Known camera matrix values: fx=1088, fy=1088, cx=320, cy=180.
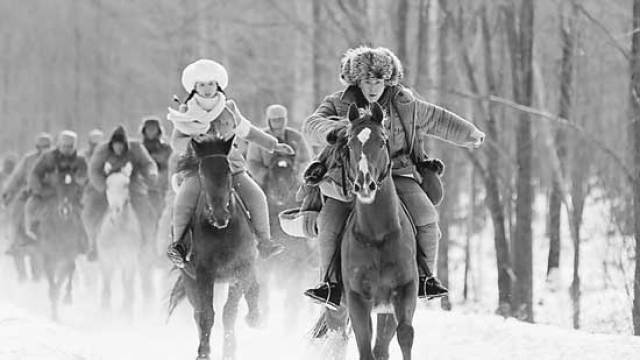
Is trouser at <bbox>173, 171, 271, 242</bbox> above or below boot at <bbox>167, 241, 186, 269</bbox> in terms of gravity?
above

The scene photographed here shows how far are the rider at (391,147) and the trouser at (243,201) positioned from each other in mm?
2397

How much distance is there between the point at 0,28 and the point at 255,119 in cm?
2374

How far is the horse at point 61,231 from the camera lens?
17.0 meters

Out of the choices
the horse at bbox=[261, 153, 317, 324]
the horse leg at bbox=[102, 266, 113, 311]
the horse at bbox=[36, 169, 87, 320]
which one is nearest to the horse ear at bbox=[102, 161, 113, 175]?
the horse at bbox=[36, 169, 87, 320]

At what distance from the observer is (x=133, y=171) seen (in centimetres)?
1675

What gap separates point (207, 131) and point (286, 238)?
16.2 ft

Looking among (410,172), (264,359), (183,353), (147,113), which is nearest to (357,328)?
(410,172)

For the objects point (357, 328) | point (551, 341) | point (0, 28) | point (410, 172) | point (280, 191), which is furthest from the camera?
point (0, 28)

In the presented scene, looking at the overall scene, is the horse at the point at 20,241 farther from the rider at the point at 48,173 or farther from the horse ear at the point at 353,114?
the horse ear at the point at 353,114

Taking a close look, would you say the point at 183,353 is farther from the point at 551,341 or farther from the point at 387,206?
the point at 387,206

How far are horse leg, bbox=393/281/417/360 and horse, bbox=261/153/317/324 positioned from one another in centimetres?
732

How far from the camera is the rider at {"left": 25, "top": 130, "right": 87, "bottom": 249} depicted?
17.4 meters

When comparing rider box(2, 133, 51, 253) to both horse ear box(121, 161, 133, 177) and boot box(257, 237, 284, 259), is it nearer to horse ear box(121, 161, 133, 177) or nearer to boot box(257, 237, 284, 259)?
horse ear box(121, 161, 133, 177)

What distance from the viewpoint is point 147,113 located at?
181 ft
